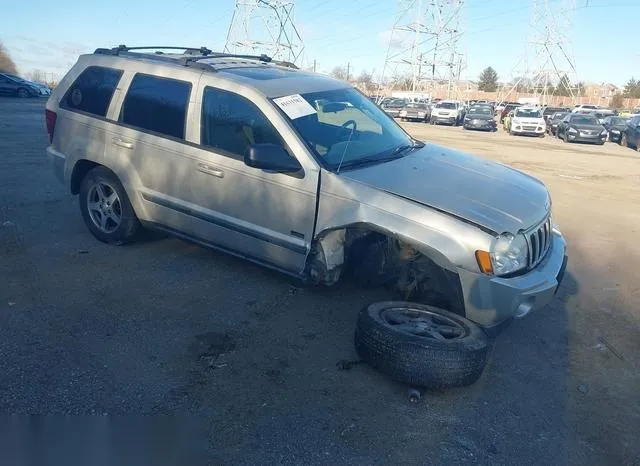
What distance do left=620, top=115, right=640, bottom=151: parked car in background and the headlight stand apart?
25.1 m

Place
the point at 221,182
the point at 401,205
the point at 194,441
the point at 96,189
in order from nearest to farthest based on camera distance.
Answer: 1. the point at 194,441
2. the point at 401,205
3. the point at 221,182
4. the point at 96,189

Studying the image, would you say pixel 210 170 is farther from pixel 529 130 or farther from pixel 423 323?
pixel 529 130

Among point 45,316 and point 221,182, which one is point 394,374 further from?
point 45,316

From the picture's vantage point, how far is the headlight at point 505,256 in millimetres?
3510

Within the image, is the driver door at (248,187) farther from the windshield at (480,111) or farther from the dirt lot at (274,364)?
the windshield at (480,111)

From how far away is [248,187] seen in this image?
14.5 feet

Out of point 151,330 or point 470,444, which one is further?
point 151,330

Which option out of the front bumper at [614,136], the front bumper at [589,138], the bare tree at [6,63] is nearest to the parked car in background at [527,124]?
the front bumper at [614,136]

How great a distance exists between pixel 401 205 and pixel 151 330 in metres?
1.99

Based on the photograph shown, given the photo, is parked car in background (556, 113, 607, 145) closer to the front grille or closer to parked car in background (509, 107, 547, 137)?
parked car in background (509, 107, 547, 137)

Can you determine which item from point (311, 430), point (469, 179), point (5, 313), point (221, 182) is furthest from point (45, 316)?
point (469, 179)

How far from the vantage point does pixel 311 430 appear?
2953mm

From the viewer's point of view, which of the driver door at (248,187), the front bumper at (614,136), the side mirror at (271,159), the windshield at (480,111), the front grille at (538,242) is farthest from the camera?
the windshield at (480,111)

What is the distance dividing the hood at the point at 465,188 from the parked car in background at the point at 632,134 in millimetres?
24294
